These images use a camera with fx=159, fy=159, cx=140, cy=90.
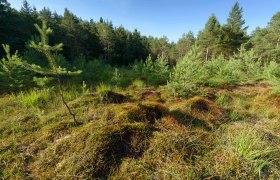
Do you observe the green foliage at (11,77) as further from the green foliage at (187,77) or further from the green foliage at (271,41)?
the green foliage at (271,41)

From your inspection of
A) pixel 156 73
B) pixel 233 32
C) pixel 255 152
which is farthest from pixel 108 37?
pixel 255 152

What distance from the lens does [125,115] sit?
10.8 feet

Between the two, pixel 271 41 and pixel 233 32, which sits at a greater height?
pixel 233 32

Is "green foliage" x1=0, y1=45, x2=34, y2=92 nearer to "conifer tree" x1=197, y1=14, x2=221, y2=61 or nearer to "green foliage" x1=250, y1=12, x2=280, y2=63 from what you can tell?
"green foliage" x1=250, y1=12, x2=280, y2=63

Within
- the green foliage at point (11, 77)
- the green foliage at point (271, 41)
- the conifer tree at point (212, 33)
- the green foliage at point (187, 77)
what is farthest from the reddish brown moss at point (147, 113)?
the conifer tree at point (212, 33)

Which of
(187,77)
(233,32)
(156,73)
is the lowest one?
(187,77)

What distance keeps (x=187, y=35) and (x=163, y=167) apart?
5465 cm

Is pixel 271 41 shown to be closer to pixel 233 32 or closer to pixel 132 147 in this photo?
pixel 233 32

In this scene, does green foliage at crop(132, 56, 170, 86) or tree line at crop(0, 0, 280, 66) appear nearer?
green foliage at crop(132, 56, 170, 86)

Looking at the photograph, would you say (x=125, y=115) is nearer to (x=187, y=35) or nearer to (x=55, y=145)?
(x=55, y=145)

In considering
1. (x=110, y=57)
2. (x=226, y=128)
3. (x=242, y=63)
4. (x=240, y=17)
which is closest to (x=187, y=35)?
(x=240, y=17)

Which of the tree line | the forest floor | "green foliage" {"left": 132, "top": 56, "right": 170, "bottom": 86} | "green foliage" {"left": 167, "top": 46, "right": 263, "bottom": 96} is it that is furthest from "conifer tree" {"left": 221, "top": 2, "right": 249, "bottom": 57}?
the forest floor

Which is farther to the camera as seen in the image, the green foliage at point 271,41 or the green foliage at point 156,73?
the green foliage at point 271,41

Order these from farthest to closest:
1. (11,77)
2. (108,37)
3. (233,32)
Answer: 1. (108,37)
2. (233,32)
3. (11,77)
